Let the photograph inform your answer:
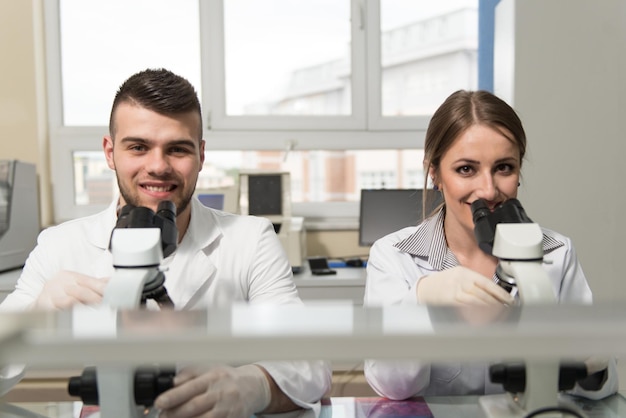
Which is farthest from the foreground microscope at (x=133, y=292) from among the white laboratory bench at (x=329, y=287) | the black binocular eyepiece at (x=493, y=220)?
the white laboratory bench at (x=329, y=287)

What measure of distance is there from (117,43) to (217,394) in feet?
8.73

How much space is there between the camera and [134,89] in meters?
1.28

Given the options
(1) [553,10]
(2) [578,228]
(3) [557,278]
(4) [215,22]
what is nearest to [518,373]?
→ (3) [557,278]

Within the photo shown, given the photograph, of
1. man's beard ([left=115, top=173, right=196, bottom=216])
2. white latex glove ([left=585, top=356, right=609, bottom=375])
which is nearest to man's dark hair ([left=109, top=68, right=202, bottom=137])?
man's beard ([left=115, top=173, right=196, bottom=216])

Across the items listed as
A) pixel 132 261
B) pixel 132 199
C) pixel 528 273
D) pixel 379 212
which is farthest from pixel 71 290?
pixel 379 212

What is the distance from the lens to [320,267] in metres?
2.41

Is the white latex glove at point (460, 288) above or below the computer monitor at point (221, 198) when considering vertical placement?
below

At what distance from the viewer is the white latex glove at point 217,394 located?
1.85 feet

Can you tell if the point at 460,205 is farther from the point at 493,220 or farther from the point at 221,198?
the point at 221,198

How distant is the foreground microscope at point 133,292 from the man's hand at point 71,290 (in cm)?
10

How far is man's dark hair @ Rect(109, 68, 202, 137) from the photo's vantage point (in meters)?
1.26

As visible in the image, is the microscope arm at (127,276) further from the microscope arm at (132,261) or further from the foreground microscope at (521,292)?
the foreground microscope at (521,292)

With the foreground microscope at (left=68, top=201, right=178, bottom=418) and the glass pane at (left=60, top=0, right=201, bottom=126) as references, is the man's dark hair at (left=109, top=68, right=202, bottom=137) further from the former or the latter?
the glass pane at (left=60, top=0, right=201, bottom=126)

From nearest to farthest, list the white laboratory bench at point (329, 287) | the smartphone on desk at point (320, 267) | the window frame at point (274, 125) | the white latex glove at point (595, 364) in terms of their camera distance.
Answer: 1. the white latex glove at point (595, 364)
2. the white laboratory bench at point (329, 287)
3. the smartphone on desk at point (320, 267)
4. the window frame at point (274, 125)
